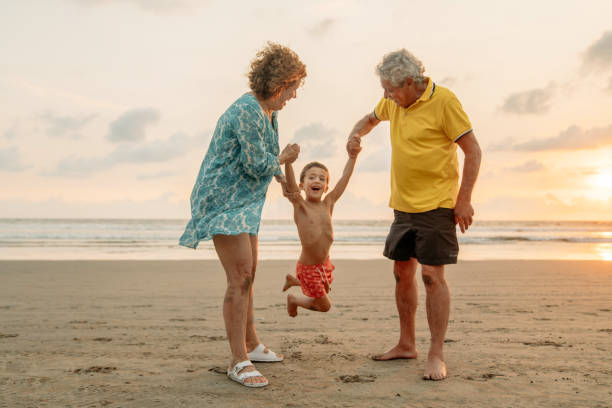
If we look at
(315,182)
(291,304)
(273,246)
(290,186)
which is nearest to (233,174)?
(290,186)

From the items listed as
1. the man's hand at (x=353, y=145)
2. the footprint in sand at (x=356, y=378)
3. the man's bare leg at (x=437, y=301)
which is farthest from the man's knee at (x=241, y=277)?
the man's hand at (x=353, y=145)

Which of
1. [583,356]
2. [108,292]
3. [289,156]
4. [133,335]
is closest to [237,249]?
[289,156]

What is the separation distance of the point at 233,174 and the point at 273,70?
705mm

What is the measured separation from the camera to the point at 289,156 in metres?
3.40

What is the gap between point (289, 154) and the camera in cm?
340

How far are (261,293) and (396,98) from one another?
13.3 ft

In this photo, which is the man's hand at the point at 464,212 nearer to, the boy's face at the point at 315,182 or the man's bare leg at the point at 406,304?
the man's bare leg at the point at 406,304

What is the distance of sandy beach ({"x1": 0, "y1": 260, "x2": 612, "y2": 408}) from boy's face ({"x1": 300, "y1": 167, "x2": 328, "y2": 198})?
1.20 m

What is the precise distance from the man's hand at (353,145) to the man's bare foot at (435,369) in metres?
1.61

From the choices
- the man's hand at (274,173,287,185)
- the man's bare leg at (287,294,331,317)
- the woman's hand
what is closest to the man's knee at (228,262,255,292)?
the man's hand at (274,173,287,185)

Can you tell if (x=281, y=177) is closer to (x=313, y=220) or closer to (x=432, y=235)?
(x=313, y=220)

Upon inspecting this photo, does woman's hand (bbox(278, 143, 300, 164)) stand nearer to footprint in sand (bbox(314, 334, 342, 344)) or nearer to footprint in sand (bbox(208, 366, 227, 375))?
footprint in sand (bbox(208, 366, 227, 375))

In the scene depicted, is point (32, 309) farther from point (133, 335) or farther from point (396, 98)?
point (396, 98)

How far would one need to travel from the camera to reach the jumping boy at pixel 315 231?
4.12 meters
